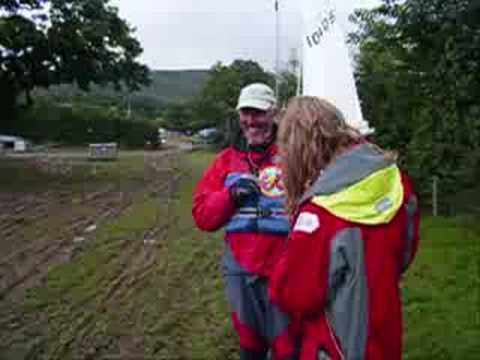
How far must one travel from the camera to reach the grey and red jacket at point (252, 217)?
11.3 feet

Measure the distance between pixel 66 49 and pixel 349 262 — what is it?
72.6ft

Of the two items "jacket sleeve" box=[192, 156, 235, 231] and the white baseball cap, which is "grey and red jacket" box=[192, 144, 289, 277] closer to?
"jacket sleeve" box=[192, 156, 235, 231]

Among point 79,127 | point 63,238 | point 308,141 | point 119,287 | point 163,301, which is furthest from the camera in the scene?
point 79,127

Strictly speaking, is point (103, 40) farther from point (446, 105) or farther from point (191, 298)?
point (191, 298)

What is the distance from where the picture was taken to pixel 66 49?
2334 centimetres

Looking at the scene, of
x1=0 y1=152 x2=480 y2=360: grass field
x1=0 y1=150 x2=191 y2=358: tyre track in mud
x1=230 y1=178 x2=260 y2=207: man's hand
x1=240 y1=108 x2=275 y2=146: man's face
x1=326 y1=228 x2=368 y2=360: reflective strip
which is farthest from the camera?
x1=0 y1=150 x2=191 y2=358: tyre track in mud

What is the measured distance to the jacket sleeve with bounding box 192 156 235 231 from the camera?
346 cm

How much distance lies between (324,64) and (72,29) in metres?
20.4

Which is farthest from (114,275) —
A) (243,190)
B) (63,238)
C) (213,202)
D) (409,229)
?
(409,229)

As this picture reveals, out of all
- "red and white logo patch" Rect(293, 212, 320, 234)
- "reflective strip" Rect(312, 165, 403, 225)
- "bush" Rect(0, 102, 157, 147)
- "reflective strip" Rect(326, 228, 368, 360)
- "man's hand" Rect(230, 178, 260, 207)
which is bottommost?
"bush" Rect(0, 102, 157, 147)

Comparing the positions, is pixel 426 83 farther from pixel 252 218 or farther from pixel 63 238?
pixel 252 218

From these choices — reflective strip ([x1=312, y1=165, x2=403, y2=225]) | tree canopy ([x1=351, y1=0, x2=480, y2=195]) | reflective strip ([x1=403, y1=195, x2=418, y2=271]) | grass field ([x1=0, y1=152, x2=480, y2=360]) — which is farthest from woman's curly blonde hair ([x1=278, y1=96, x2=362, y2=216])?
tree canopy ([x1=351, y1=0, x2=480, y2=195])

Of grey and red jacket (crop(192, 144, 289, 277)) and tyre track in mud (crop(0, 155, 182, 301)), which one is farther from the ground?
grey and red jacket (crop(192, 144, 289, 277))

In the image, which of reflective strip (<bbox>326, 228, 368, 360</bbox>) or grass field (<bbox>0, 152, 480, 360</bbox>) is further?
grass field (<bbox>0, 152, 480, 360</bbox>)
